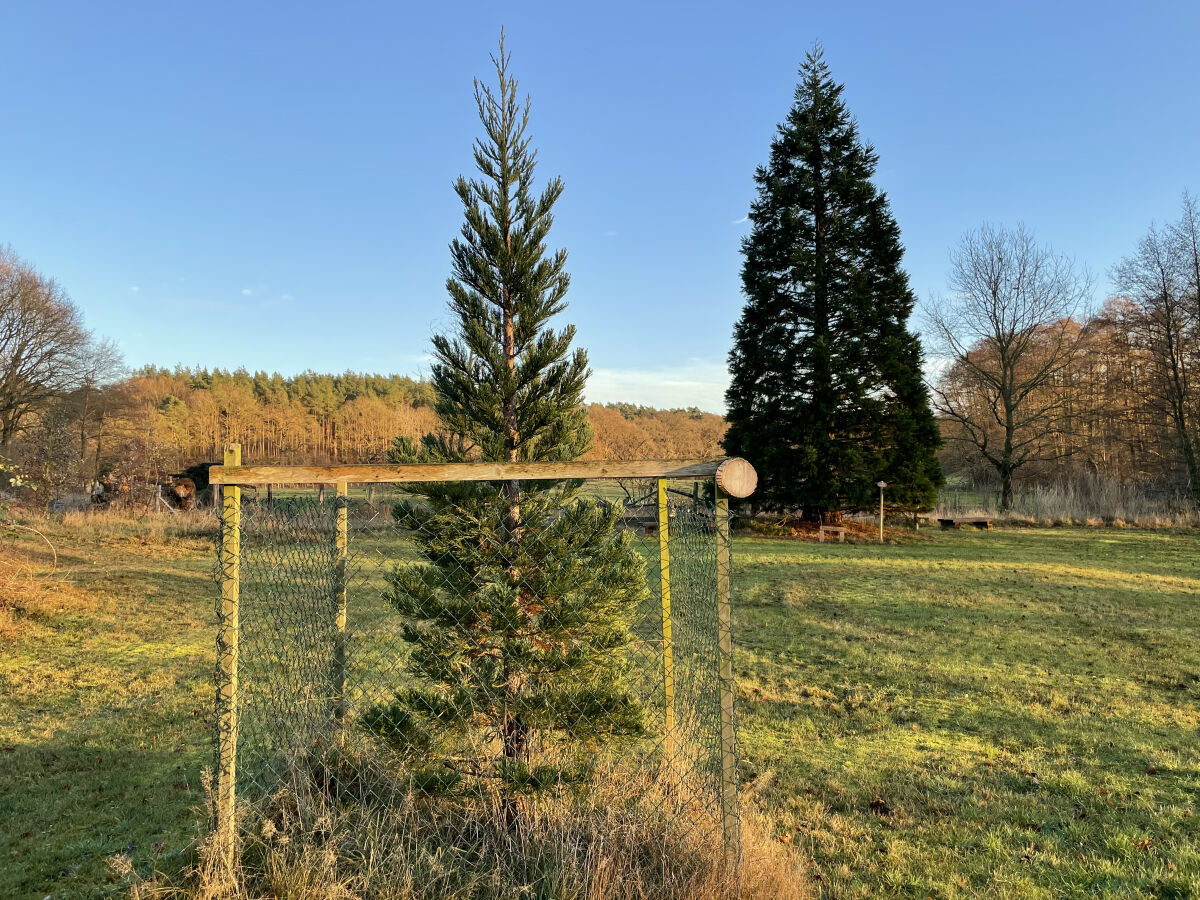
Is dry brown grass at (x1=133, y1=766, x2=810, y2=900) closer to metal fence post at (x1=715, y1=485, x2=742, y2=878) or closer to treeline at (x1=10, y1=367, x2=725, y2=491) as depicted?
metal fence post at (x1=715, y1=485, x2=742, y2=878)

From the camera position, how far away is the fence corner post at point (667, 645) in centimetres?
301

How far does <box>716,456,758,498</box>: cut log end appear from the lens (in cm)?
245

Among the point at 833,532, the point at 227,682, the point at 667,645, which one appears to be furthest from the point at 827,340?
the point at 227,682

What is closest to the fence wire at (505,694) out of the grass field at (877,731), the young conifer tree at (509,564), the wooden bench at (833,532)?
the young conifer tree at (509,564)

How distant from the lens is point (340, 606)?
9.86ft

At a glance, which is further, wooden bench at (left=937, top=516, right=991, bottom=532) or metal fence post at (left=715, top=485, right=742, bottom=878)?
wooden bench at (left=937, top=516, right=991, bottom=532)

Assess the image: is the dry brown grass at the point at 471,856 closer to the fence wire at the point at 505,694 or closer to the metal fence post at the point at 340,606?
the fence wire at the point at 505,694

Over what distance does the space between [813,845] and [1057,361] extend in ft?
84.4

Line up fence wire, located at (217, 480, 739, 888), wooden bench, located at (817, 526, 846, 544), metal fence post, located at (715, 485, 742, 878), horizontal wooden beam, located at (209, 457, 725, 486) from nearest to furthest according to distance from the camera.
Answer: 1. metal fence post, located at (715, 485, 742, 878)
2. horizontal wooden beam, located at (209, 457, 725, 486)
3. fence wire, located at (217, 480, 739, 888)
4. wooden bench, located at (817, 526, 846, 544)

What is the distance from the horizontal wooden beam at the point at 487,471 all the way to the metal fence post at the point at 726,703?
0.76ft

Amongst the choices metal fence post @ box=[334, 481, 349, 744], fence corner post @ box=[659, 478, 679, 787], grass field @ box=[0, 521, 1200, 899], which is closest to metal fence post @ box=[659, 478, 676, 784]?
fence corner post @ box=[659, 478, 679, 787]

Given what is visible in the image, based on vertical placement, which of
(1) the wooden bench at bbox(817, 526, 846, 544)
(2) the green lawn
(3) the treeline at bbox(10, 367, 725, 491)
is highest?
(3) the treeline at bbox(10, 367, 725, 491)

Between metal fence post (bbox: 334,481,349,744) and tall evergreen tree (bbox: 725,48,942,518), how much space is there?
→ 14.2 meters

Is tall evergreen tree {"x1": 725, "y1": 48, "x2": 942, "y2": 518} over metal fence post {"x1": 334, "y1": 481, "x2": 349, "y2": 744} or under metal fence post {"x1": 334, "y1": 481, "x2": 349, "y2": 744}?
over
